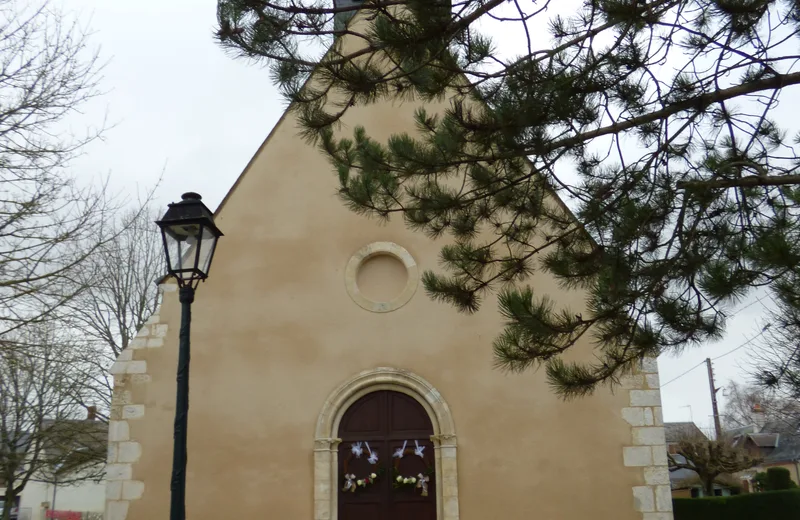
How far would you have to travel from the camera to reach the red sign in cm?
2838

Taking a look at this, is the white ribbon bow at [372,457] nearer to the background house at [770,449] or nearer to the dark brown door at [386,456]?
the dark brown door at [386,456]

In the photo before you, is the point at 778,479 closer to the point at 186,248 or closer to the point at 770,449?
the point at 186,248

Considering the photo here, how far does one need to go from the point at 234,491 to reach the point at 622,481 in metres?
4.18

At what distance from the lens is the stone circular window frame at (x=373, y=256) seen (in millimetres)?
8672

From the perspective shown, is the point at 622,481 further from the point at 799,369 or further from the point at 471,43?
the point at 471,43

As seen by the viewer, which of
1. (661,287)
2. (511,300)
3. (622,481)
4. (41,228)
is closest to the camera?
(511,300)

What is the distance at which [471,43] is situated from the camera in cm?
454

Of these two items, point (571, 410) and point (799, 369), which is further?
point (571, 410)

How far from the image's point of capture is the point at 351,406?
333 inches

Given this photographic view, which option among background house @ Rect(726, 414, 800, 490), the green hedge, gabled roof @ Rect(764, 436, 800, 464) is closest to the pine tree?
the green hedge

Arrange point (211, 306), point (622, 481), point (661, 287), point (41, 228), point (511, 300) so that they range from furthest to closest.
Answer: point (211, 306) → point (622, 481) → point (41, 228) → point (661, 287) → point (511, 300)

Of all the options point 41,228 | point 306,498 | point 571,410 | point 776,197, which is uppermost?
point 41,228

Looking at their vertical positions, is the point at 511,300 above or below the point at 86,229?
below

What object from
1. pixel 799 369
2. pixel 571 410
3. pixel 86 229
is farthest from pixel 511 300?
pixel 86 229
